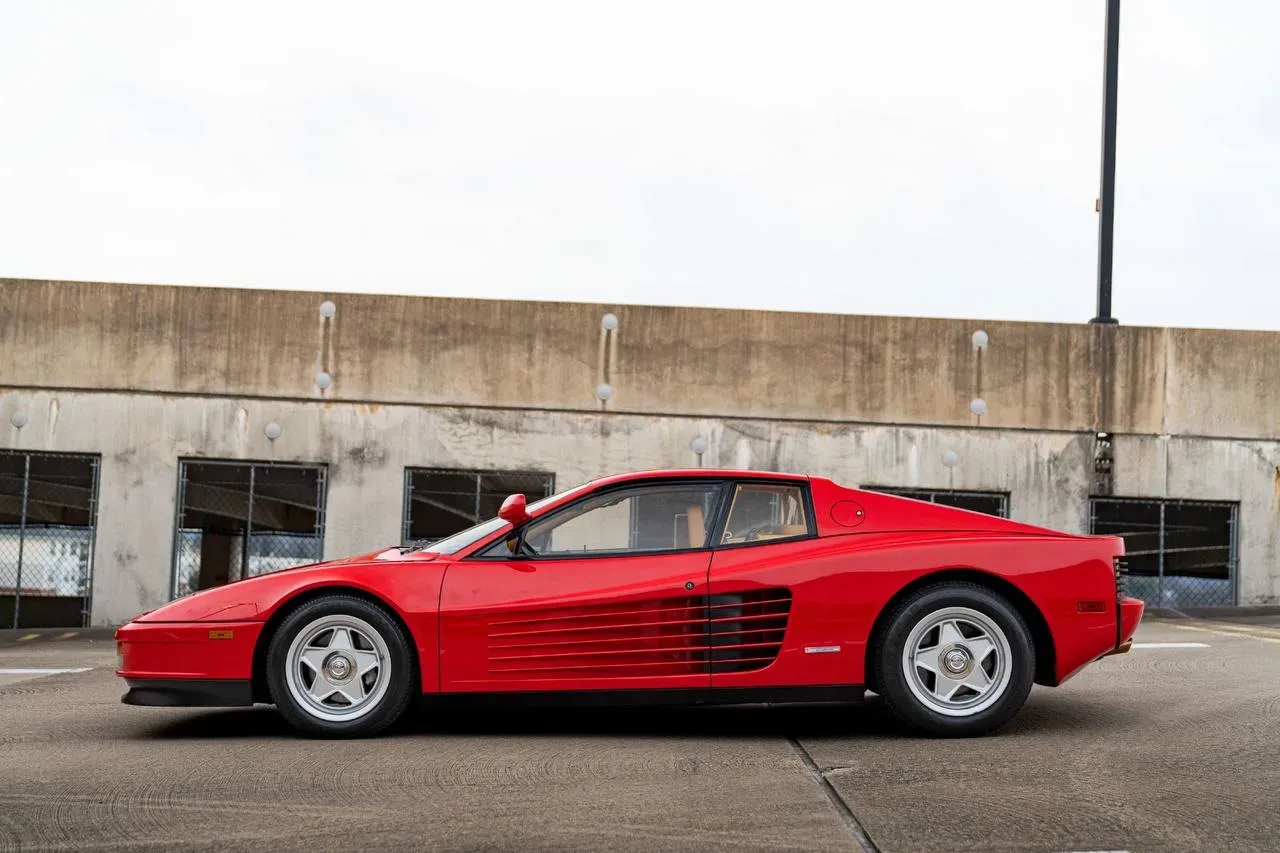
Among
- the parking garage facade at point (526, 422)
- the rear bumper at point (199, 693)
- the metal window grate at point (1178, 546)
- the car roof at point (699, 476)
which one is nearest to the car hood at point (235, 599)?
the rear bumper at point (199, 693)

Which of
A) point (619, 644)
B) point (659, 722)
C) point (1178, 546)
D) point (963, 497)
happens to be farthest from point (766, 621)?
point (1178, 546)

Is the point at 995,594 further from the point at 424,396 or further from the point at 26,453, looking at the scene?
the point at 26,453

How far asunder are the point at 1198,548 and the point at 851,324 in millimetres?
5536

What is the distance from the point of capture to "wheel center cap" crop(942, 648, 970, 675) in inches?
210

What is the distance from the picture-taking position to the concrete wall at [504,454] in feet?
54.4

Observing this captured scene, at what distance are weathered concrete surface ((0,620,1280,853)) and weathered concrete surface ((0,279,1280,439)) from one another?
1074 cm

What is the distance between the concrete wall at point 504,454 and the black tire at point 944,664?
38.4ft

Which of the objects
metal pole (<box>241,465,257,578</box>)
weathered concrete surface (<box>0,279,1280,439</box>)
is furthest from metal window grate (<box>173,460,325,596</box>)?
weathered concrete surface (<box>0,279,1280,439</box>)

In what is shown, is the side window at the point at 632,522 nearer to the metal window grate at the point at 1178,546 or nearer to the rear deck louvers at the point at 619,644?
the rear deck louvers at the point at 619,644

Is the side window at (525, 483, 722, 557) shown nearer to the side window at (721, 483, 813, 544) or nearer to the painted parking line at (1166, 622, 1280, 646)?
the side window at (721, 483, 813, 544)

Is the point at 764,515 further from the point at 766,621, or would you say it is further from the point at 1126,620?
the point at 1126,620

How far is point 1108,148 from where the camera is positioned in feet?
60.5

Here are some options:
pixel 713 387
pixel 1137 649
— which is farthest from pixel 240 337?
pixel 1137 649

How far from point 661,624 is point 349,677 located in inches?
52.1
